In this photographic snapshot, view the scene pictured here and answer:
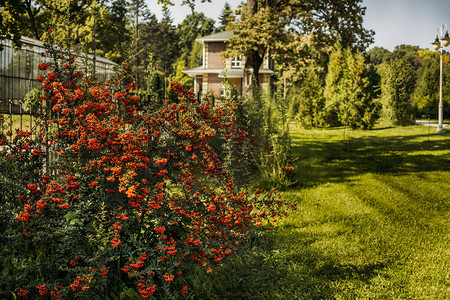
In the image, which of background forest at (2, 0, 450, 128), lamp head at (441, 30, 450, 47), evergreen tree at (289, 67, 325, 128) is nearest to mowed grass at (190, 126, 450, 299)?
background forest at (2, 0, 450, 128)

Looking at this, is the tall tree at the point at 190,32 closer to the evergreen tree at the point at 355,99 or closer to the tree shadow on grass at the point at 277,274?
the evergreen tree at the point at 355,99

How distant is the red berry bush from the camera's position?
96.7 inches

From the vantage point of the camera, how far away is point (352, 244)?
4.27 meters

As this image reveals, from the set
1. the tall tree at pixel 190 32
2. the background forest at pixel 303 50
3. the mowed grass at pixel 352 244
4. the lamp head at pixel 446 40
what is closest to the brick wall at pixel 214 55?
the background forest at pixel 303 50

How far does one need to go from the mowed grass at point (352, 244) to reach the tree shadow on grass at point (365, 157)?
9 cm

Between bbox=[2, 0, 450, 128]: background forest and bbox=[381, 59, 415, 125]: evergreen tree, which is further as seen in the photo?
bbox=[381, 59, 415, 125]: evergreen tree

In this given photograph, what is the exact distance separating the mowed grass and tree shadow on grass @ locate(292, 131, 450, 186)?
9cm

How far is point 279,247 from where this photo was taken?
4.10m

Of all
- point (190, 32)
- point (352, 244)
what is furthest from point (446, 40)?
point (190, 32)

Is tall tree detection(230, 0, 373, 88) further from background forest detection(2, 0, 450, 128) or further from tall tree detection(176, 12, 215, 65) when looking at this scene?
tall tree detection(176, 12, 215, 65)

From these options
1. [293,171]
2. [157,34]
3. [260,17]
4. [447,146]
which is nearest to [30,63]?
[260,17]

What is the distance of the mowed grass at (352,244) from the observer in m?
3.22

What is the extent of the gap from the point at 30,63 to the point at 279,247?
17.1 meters

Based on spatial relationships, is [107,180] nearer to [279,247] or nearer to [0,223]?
[0,223]
